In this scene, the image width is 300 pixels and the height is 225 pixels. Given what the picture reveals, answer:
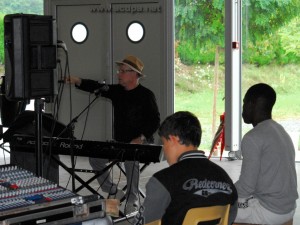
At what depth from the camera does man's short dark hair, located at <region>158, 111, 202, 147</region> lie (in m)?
3.82

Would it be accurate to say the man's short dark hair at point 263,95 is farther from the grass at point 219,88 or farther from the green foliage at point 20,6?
the green foliage at point 20,6

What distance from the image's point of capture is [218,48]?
10.8 metres

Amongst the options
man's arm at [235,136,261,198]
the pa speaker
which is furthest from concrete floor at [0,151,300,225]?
man's arm at [235,136,261,198]

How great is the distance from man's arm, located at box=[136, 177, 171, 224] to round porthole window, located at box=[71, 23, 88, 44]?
7737 mm

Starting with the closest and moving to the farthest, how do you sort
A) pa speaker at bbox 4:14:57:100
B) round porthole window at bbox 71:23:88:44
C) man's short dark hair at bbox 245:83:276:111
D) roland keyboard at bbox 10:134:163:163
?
1. man's short dark hair at bbox 245:83:276:111
2. pa speaker at bbox 4:14:57:100
3. roland keyboard at bbox 10:134:163:163
4. round porthole window at bbox 71:23:88:44

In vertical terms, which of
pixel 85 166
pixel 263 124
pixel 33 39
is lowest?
pixel 85 166

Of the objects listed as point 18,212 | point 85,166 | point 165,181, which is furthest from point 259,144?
point 85,166

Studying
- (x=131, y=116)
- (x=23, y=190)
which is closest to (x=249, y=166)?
(x=23, y=190)

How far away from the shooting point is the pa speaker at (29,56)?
5.22m

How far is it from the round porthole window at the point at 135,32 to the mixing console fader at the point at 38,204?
6675 mm

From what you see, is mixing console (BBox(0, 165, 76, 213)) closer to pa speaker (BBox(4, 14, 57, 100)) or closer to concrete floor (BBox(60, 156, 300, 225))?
pa speaker (BBox(4, 14, 57, 100))

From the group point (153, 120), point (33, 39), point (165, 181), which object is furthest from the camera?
point (153, 120)

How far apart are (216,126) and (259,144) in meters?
6.28

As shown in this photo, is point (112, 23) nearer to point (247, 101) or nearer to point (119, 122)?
point (119, 122)
